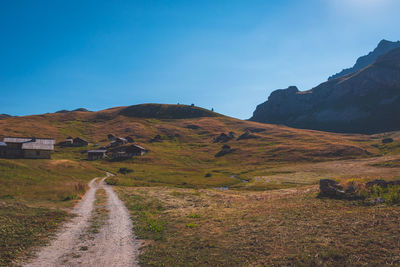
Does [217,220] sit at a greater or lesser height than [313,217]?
lesser

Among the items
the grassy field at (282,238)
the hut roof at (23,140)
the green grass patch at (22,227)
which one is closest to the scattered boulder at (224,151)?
the hut roof at (23,140)

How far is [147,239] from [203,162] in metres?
106

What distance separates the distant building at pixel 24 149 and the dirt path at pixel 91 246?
227ft

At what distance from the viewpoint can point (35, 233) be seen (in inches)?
615

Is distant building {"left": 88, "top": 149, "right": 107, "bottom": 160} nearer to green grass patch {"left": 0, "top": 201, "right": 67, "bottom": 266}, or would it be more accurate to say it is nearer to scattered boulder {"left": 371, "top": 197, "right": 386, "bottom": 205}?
green grass patch {"left": 0, "top": 201, "right": 67, "bottom": 266}

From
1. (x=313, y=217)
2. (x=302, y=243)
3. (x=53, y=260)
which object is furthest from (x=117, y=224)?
(x=313, y=217)

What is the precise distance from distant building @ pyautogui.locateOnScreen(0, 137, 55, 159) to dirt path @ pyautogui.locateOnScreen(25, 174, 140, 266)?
69.1 metres

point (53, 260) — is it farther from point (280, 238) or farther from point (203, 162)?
point (203, 162)

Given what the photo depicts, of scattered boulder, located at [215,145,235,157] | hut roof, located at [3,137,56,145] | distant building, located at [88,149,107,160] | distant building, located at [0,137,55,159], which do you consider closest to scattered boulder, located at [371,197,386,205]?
distant building, located at [0,137,55,159]

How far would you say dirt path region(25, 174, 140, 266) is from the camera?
38.7ft

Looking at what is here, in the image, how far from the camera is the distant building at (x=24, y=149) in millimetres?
72125

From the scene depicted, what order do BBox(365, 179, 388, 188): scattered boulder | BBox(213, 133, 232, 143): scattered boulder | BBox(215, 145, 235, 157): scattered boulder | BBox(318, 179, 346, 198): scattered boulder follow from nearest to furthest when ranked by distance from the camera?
BBox(365, 179, 388, 188): scattered boulder → BBox(318, 179, 346, 198): scattered boulder → BBox(215, 145, 235, 157): scattered boulder → BBox(213, 133, 232, 143): scattered boulder

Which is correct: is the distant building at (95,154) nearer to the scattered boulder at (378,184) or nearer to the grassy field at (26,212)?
the grassy field at (26,212)

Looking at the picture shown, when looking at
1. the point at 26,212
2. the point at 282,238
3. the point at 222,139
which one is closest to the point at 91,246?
the point at 26,212
